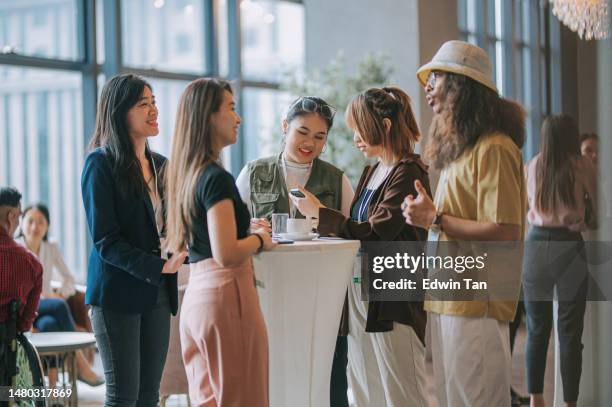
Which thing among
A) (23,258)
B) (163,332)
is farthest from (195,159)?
(23,258)

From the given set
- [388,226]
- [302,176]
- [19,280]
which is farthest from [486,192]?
[19,280]

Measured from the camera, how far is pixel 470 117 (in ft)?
8.83

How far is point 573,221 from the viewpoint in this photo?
3.12 meters

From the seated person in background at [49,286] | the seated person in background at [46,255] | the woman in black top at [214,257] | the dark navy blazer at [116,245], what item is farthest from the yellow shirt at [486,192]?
the seated person in background at [46,255]

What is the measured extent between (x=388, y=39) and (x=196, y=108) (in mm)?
4226

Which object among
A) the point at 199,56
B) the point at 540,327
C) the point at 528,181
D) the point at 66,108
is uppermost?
the point at 199,56

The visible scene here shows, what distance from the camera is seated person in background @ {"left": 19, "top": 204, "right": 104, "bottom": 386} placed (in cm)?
522

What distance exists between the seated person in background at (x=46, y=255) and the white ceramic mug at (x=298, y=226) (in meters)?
2.84

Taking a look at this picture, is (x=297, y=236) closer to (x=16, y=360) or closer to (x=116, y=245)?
(x=116, y=245)

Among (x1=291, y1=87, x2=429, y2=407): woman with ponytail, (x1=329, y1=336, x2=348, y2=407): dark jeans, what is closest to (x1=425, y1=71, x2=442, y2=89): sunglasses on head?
(x1=291, y1=87, x2=429, y2=407): woman with ponytail

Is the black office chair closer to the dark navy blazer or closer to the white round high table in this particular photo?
the dark navy blazer

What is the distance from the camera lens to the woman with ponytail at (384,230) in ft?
9.69

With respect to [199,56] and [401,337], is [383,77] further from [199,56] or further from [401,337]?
[401,337]

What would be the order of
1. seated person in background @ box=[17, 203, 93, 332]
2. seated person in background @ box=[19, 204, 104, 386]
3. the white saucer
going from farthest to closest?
seated person in background @ box=[17, 203, 93, 332]
seated person in background @ box=[19, 204, 104, 386]
the white saucer
